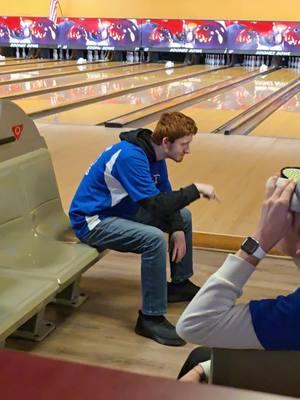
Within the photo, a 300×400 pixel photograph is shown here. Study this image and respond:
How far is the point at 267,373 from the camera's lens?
1.08 metres

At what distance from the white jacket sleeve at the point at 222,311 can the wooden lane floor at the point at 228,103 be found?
441 centimetres

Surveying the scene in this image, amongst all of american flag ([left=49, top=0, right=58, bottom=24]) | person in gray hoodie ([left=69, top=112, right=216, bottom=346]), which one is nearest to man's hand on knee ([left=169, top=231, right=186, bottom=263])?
person in gray hoodie ([left=69, top=112, right=216, bottom=346])

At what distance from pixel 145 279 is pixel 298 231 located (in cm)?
125

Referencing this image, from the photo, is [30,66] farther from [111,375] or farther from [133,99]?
[111,375]

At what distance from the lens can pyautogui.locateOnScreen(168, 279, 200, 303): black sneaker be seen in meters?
2.57

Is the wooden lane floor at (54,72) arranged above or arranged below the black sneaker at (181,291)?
above

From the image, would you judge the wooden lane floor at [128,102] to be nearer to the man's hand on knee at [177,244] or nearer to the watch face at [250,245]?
the man's hand on knee at [177,244]

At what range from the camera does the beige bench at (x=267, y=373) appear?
42.4 inches

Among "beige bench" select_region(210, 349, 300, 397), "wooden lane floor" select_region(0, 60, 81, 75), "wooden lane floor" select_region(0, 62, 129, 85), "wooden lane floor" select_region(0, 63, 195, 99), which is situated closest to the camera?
"beige bench" select_region(210, 349, 300, 397)

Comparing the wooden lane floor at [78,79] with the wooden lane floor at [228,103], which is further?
the wooden lane floor at [78,79]

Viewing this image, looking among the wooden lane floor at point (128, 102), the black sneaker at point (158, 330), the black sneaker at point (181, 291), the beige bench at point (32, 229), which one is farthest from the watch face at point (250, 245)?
the wooden lane floor at point (128, 102)

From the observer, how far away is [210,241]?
Answer: 308 centimetres

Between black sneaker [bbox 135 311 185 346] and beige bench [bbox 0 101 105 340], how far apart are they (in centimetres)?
29

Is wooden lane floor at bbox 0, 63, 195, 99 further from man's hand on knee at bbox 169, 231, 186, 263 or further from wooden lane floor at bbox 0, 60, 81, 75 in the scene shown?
man's hand on knee at bbox 169, 231, 186, 263
